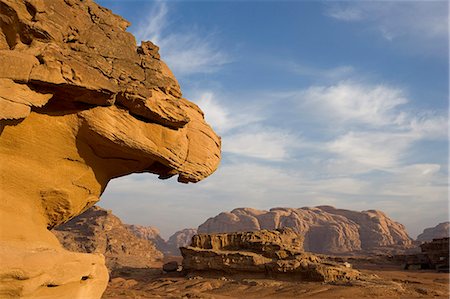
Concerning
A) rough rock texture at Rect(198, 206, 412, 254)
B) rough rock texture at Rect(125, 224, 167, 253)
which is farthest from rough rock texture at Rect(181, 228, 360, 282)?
rough rock texture at Rect(125, 224, 167, 253)

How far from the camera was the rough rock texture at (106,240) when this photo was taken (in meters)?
42.5

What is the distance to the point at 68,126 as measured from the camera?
23.0ft

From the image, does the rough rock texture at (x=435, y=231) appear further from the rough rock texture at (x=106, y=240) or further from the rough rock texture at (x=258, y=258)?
the rough rock texture at (x=258, y=258)

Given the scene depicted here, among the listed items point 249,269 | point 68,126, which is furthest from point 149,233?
point 68,126

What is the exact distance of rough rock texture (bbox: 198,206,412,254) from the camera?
3135 inches

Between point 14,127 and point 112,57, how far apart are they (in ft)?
7.93

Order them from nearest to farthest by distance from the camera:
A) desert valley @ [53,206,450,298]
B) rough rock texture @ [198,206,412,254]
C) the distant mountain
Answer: desert valley @ [53,206,450,298] → rough rock texture @ [198,206,412,254] → the distant mountain

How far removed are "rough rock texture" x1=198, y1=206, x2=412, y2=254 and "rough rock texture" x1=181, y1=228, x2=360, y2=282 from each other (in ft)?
187

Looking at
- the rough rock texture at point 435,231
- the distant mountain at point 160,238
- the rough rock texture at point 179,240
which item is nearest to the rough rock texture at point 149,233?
the distant mountain at point 160,238

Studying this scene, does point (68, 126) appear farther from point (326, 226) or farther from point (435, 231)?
point (435, 231)

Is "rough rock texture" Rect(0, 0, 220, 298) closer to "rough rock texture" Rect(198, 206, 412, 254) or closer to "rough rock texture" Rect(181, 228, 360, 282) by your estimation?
"rough rock texture" Rect(181, 228, 360, 282)

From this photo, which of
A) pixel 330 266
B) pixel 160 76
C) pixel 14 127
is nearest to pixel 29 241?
pixel 14 127

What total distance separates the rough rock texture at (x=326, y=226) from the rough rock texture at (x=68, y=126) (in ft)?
248

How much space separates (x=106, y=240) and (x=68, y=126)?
4384cm
